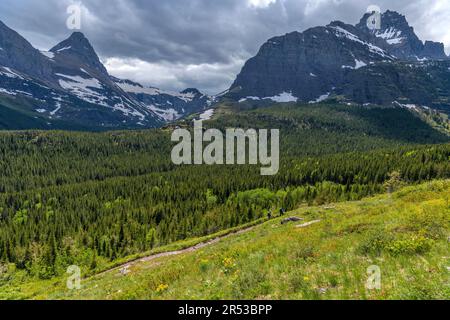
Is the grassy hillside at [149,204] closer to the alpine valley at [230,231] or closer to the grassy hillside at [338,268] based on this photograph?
the alpine valley at [230,231]

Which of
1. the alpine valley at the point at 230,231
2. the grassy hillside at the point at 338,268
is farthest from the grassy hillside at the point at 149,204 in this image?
the grassy hillside at the point at 338,268

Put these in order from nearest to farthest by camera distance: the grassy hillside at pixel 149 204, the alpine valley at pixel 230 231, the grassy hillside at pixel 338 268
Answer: the grassy hillside at pixel 338 268 → the alpine valley at pixel 230 231 → the grassy hillside at pixel 149 204

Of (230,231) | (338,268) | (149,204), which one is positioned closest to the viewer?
(338,268)

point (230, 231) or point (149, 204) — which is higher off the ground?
point (230, 231)

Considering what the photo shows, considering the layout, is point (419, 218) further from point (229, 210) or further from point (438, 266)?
point (229, 210)

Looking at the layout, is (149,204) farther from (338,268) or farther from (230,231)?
(338,268)

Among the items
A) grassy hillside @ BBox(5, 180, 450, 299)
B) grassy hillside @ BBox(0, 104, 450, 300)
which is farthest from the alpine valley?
grassy hillside @ BBox(0, 104, 450, 300)

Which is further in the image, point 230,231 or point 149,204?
point 149,204

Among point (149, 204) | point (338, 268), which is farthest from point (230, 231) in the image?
point (149, 204)

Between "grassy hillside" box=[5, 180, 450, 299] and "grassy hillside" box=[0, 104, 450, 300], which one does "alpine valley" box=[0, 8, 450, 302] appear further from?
"grassy hillside" box=[0, 104, 450, 300]
